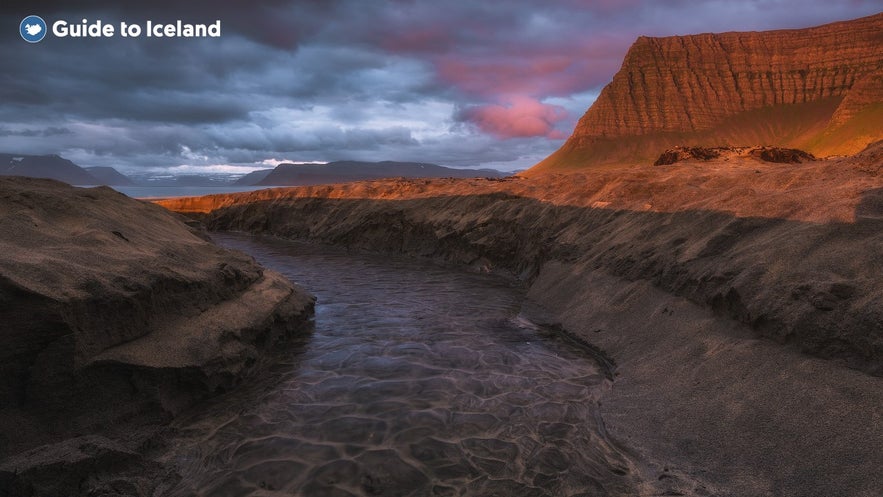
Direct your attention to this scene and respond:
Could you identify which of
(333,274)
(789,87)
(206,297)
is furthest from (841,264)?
(789,87)

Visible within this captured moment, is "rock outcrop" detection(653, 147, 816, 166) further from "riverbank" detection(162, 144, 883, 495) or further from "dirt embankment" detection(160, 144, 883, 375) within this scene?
"riverbank" detection(162, 144, 883, 495)

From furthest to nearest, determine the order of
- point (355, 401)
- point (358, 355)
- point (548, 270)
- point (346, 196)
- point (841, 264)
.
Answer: point (346, 196), point (548, 270), point (358, 355), point (355, 401), point (841, 264)

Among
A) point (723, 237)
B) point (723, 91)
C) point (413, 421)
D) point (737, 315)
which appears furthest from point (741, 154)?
point (723, 91)

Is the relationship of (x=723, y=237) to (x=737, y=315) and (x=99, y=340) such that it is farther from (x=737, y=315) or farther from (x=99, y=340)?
(x=99, y=340)

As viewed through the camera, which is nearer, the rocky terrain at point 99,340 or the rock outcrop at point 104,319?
the rocky terrain at point 99,340

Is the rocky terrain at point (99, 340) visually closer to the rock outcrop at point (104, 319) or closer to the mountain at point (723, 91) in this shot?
the rock outcrop at point (104, 319)

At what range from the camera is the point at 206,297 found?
727 cm

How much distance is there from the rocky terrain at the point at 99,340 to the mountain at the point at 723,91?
9397 centimetres

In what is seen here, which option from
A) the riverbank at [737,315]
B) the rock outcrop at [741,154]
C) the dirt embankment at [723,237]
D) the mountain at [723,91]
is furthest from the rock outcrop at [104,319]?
the mountain at [723,91]

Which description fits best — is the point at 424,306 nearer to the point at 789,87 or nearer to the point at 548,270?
the point at 548,270

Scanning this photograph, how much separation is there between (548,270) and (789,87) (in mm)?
117739

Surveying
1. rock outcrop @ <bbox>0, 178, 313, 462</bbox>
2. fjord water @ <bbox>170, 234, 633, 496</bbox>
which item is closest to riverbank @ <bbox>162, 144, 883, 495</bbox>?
fjord water @ <bbox>170, 234, 633, 496</bbox>

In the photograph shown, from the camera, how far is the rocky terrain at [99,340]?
442cm

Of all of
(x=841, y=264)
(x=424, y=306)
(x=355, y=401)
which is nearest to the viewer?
(x=841, y=264)
